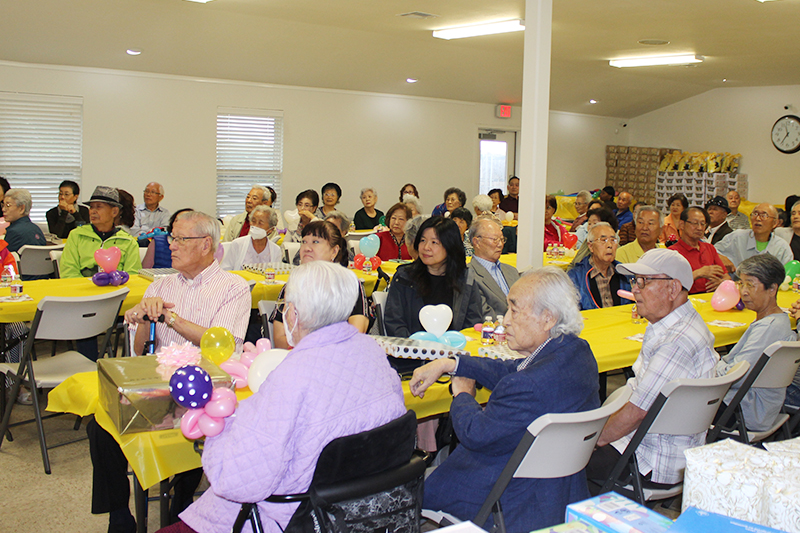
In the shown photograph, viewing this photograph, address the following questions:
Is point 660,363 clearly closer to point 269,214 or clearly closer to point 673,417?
point 673,417

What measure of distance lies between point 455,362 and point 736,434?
5.40 ft

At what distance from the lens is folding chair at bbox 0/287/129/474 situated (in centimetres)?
333

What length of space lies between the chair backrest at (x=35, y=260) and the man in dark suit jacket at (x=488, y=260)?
3.67 metres

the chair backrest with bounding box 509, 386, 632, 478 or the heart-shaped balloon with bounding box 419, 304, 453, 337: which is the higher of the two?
the heart-shaped balloon with bounding box 419, 304, 453, 337

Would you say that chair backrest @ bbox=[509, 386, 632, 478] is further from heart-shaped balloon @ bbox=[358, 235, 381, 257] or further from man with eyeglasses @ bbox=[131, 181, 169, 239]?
man with eyeglasses @ bbox=[131, 181, 169, 239]

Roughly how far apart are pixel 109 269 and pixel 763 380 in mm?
3886

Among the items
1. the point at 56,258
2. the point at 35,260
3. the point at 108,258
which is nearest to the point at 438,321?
the point at 108,258

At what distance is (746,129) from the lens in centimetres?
1281

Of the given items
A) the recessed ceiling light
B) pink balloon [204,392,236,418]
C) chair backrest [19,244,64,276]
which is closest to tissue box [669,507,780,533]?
pink balloon [204,392,236,418]

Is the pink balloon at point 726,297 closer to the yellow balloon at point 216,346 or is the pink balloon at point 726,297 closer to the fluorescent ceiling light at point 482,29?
the yellow balloon at point 216,346

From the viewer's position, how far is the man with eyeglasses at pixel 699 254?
16.6ft

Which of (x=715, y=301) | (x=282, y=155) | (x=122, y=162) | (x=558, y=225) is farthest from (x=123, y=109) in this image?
(x=715, y=301)

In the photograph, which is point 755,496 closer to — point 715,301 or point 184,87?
point 715,301

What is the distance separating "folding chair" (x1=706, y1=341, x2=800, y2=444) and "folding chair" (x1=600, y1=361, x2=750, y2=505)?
40cm
